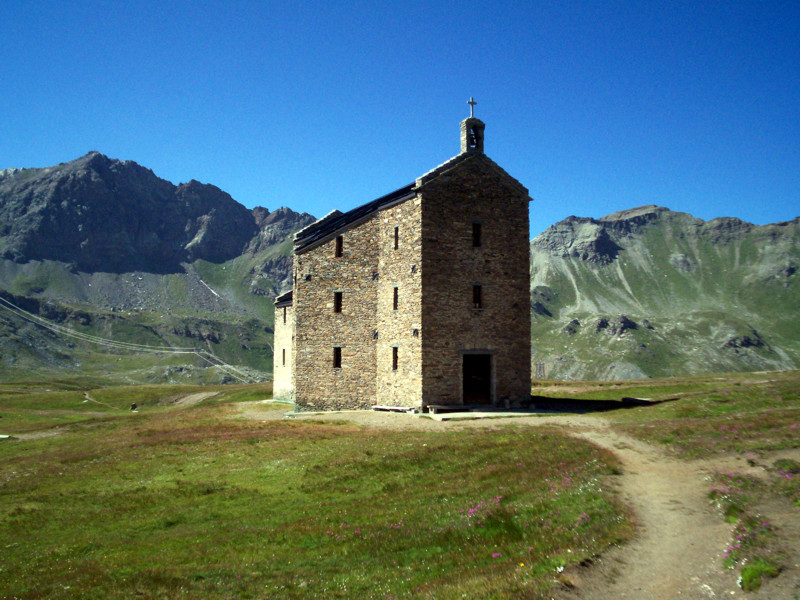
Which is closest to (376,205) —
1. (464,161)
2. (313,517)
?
(464,161)

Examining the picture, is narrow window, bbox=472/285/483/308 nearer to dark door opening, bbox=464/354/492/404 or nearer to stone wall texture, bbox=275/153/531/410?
stone wall texture, bbox=275/153/531/410

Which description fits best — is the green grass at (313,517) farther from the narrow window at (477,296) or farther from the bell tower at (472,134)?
the bell tower at (472,134)

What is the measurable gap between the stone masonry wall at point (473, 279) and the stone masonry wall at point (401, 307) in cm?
63

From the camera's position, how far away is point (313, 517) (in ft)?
54.4

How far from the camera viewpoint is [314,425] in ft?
104

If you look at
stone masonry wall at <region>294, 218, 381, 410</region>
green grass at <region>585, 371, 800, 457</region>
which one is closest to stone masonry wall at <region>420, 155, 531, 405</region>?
stone masonry wall at <region>294, 218, 381, 410</region>

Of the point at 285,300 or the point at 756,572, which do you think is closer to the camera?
the point at 756,572

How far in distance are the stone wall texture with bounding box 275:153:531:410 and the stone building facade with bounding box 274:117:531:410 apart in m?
0.07

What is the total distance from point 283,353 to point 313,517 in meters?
36.9

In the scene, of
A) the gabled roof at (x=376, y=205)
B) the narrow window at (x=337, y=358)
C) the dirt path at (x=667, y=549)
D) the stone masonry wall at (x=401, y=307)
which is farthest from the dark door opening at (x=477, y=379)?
the dirt path at (x=667, y=549)

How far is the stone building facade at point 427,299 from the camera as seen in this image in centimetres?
3475

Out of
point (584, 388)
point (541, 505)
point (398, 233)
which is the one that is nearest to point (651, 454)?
point (541, 505)

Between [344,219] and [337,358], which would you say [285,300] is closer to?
[344,219]

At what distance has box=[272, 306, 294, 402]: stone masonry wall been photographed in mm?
50816
